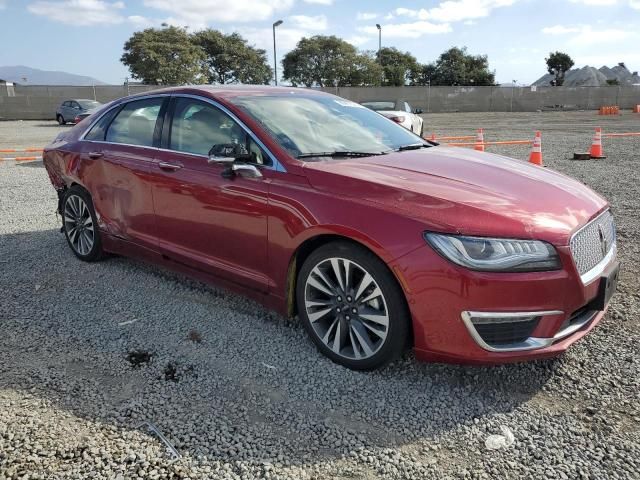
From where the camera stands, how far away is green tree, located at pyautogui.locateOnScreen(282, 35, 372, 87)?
71250 millimetres

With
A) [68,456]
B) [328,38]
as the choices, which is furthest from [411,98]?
[68,456]

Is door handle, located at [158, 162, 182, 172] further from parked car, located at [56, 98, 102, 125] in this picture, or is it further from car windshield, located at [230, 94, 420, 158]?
parked car, located at [56, 98, 102, 125]

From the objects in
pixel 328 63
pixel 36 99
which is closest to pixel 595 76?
pixel 328 63

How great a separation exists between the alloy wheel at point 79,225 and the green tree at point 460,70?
255 ft

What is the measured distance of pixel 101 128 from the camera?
16.4 feet

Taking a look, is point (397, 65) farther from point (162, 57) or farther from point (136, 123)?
point (136, 123)

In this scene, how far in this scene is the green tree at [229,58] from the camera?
69312 millimetres

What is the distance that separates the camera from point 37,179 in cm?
1041

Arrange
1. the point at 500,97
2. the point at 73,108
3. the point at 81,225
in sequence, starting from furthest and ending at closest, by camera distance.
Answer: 1. the point at 500,97
2. the point at 73,108
3. the point at 81,225

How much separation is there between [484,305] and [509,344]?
28 centimetres

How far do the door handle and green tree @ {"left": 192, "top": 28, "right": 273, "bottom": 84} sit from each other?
67945 mm

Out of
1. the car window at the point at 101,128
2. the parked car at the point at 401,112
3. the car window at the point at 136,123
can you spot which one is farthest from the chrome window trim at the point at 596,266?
the parked car at the point at 401,112

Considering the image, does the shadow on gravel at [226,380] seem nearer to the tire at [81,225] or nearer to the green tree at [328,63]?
the tire at [81,225]

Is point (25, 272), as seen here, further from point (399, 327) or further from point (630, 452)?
point (630, 452)
